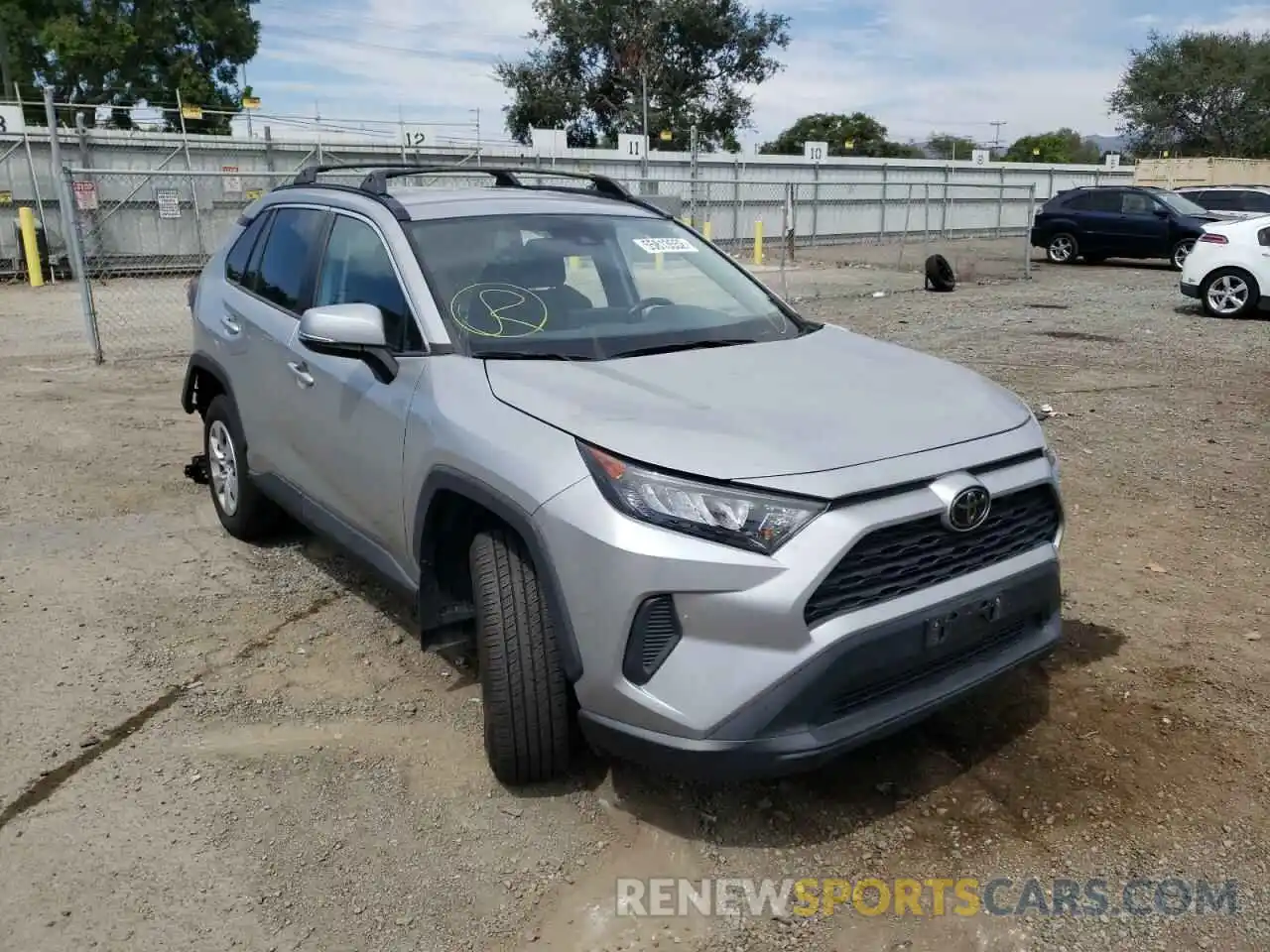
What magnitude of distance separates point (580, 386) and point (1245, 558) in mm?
3691

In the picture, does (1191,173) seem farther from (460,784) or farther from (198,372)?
(460,784)

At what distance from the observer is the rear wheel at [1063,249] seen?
2152 centimetres

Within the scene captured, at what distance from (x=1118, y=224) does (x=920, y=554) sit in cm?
2059

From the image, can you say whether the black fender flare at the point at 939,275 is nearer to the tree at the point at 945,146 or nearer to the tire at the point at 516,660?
the tire at the point at 516,660

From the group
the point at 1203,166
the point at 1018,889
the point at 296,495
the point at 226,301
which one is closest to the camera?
the point at 1018,889

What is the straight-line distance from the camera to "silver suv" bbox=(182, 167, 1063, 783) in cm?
252

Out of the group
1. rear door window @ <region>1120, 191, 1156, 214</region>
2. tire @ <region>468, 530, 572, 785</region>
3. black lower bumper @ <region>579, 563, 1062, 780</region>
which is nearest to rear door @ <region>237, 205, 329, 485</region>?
tire @ <region>468, 530, 572, 785</region>

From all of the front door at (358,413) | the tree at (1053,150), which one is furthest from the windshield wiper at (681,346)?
the tree at (1053,150)

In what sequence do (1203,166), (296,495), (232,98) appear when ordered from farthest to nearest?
1. (232,98)
2. (1203,166)
3. (296,495)

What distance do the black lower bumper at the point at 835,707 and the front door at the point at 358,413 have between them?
1.18 m

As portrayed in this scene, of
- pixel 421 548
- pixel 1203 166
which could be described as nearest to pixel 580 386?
pixel 421 548

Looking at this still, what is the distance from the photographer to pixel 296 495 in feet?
14.0

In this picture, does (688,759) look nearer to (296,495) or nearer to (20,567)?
(296,495)

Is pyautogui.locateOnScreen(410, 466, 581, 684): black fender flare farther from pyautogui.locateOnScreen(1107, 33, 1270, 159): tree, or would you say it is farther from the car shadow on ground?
pyautogui.locateOnScreen(1107, 33, 1270, 159): tree
